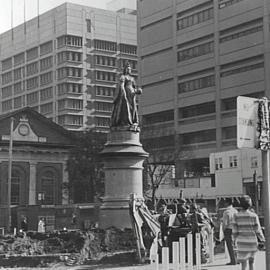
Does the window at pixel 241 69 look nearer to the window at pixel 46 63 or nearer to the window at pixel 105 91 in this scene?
the window at pixel 105 91

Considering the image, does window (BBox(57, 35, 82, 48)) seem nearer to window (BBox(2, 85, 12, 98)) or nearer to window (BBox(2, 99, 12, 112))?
window (BBox(2, 85, 12, 98))

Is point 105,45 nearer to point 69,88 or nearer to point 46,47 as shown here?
point 46,47

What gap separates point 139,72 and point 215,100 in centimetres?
1745

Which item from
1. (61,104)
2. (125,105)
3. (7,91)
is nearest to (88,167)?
(125,105)

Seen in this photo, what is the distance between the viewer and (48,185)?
7306 cm

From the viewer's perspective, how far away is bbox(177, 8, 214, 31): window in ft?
279

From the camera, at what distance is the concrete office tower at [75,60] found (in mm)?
119500

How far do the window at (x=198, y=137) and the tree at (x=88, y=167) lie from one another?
929 inches

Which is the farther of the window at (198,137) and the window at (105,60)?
the window at (105,60)

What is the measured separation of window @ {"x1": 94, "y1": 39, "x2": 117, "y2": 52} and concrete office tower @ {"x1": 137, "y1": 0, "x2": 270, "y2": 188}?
2690cm

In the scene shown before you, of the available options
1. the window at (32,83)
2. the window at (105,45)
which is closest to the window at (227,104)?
the window at (105,45)

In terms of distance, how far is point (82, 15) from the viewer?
120875mm

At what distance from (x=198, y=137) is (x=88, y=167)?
27.7m

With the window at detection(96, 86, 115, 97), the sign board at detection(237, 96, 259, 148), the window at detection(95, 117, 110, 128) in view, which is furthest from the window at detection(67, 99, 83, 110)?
the sign board at detection(237, 96, 259, 148)
